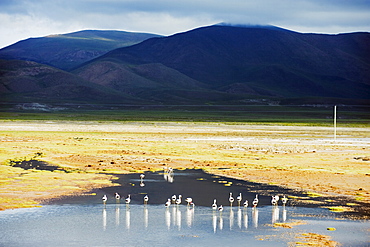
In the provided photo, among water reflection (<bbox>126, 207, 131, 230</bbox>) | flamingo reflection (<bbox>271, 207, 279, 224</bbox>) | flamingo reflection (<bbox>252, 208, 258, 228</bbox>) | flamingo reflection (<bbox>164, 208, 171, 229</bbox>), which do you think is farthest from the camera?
flamingo reflection (<bbox>271, 207, 279, 224</bbox>)

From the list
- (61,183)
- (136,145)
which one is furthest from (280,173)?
(136,145)

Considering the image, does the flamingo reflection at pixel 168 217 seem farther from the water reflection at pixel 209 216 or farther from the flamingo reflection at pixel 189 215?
the flamingo reflection at pixel 189 215

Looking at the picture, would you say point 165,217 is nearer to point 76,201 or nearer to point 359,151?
point 76,201

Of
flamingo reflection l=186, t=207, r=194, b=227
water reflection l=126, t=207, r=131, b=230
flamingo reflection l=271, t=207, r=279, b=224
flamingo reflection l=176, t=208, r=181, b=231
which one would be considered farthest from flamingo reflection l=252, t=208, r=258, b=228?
water reflection l=126, t=207, r=131, b=230

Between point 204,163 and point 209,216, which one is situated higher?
point 204,163

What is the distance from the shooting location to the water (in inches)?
629

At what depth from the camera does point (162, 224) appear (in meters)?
18.0

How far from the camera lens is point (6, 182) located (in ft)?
82.7

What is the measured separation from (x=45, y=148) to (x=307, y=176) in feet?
70.9

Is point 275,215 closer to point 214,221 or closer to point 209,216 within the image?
point 209,216

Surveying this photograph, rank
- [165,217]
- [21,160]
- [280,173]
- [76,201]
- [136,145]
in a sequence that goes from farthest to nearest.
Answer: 1. [136,145]
2. [21,160]
3. [280,173]
4. [76,201]
5. [165,217]

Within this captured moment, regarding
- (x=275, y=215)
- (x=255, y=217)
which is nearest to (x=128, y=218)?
(x=255, y=217)

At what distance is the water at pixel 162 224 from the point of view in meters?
16.0

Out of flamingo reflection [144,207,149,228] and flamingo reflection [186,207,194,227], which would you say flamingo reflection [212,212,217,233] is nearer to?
flamingo reflection [186,207,194,227]
